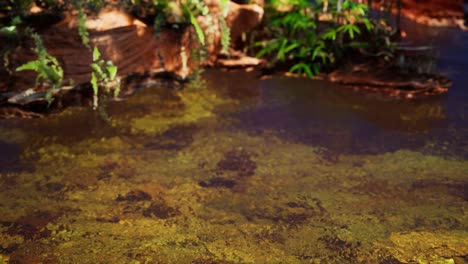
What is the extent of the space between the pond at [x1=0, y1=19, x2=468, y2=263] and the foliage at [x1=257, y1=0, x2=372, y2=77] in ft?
3.37

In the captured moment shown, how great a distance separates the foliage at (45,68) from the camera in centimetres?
505

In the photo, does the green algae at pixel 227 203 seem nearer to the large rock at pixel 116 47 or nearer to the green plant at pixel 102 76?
the green plant at pixel 102 76

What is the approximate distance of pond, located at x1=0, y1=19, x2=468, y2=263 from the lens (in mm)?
3125

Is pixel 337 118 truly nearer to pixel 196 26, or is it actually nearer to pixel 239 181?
pixel 239 181

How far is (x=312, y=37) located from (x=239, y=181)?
3.81 metres

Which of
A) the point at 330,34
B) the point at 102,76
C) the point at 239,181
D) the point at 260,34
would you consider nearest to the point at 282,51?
the point at 330,34

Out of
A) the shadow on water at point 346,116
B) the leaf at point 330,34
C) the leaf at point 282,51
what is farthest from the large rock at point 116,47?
the leaf at point 330,34

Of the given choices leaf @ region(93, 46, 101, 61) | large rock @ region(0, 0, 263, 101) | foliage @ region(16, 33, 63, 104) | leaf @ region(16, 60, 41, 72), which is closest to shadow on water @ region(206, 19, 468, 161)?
large rock @ region(0, 0, 263, 101)

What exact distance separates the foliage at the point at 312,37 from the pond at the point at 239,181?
1.03 metres

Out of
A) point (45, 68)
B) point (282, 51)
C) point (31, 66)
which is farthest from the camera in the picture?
point (282, 51)

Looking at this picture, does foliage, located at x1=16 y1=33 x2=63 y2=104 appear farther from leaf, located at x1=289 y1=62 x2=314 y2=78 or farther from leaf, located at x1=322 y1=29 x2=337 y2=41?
leaf, located at x1=322 y1=29 x2=337 y2=41

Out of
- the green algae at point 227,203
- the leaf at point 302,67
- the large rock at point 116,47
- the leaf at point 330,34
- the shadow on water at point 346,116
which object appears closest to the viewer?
the green algae at point 227,203

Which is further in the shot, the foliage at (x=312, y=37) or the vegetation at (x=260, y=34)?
the foliage at (x=312, y=37)

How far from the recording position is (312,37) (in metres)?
7.03
